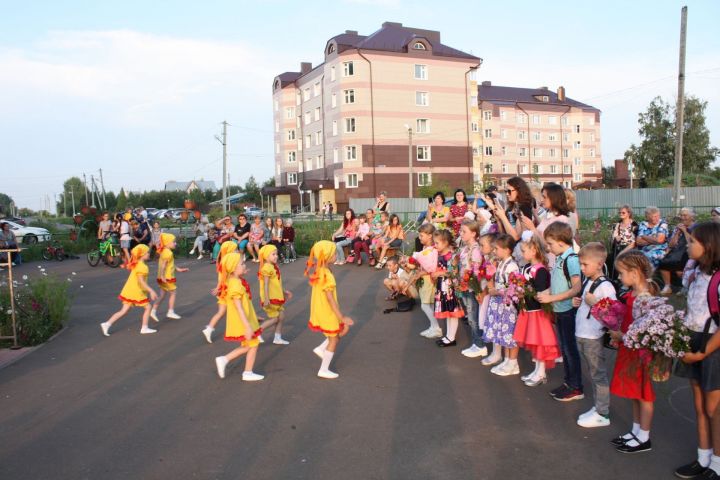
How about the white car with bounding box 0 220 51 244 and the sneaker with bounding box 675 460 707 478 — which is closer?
the sneaker with bounding box 675 460 707 478

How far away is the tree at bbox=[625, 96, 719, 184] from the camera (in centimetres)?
5650

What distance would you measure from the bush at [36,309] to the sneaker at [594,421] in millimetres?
7994

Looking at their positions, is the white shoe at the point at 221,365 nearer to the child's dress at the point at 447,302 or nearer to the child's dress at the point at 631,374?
the child's dress at the point at 447,302

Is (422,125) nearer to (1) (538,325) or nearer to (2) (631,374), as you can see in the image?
(1) (538,325)

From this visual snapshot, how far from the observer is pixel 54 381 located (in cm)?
710

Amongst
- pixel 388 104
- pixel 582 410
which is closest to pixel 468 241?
pixel 582 410

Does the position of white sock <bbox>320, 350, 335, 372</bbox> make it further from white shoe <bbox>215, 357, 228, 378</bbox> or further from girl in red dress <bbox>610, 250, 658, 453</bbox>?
girl in red dress <bbox>610, 250, 658, 453</bbox>

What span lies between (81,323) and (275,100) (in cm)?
6483

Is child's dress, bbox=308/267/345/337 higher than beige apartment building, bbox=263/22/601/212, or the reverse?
beige apartment building, bbox=263/22/601/212

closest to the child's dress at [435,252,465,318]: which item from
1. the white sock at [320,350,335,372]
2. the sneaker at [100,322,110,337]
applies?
the white sock at [320,350,335,372]

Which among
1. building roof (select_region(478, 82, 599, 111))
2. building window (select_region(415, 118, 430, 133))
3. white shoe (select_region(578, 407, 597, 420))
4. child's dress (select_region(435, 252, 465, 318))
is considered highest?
building roof (select_region(478, 82, 599, 111))

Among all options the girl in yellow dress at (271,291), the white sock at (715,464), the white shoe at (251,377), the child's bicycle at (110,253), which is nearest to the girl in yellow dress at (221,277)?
the girl in yellow dress at (271,291)

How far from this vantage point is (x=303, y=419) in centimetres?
560

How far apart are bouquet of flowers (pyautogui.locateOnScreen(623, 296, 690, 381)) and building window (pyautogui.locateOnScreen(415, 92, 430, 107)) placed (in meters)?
54.8
